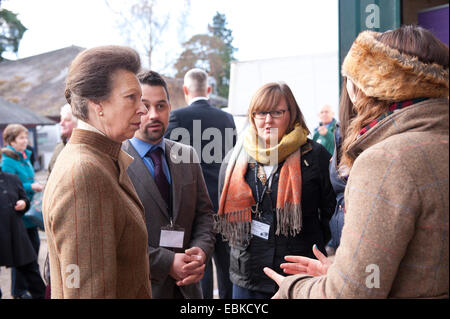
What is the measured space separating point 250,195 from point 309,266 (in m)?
1.00

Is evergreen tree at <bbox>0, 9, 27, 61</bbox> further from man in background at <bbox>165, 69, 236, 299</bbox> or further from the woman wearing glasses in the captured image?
the woman wearing glasses

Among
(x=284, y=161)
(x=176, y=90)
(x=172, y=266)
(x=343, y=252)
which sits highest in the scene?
(x=176, y=90)

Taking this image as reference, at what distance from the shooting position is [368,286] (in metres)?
0.97

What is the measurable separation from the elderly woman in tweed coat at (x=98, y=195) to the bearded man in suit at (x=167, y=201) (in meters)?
0.53

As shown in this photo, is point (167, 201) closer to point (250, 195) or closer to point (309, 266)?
point (250, 195)

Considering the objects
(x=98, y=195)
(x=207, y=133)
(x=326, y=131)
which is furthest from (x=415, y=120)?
(x=326, y=131)

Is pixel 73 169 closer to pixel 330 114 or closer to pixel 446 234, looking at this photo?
pixel 446 234

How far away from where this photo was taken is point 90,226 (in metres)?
1.18

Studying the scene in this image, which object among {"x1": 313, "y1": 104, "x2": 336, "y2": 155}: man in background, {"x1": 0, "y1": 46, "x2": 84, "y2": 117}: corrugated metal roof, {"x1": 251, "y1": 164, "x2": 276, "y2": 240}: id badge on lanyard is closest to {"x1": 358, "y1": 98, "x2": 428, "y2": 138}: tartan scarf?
{"x1": 251, "y1": 164, "x2": 276, "y2": 240}: id badge on lanyard

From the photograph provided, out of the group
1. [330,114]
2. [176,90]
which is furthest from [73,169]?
[176,90]

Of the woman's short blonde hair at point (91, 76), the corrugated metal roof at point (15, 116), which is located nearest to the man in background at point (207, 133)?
the woman's short blonde hair at point (91, 76)

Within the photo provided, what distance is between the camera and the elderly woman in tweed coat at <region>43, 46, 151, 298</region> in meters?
1.17
